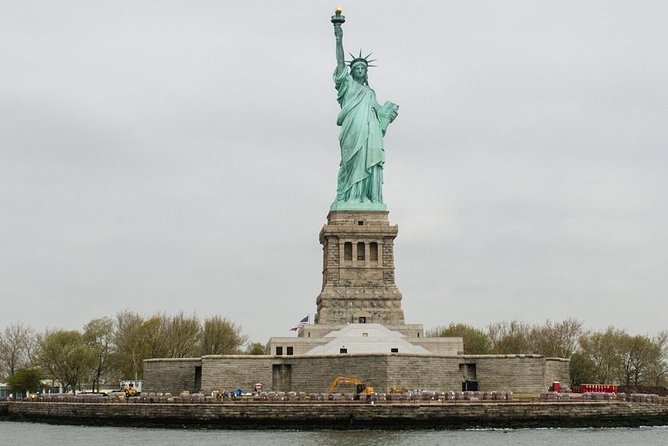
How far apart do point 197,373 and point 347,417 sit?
1457cm

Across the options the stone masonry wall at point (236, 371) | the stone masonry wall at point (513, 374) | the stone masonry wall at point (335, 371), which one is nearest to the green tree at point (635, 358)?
the stone masonry wall at point (513, 374)

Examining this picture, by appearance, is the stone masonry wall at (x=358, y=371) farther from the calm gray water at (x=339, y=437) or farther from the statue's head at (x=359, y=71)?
the statue's head at (x=359, y=71)

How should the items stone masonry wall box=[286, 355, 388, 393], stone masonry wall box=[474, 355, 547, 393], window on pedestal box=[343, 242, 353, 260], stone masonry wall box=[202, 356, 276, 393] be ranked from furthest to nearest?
window on pedestal box=[343, 242, 353, 260] → stone masonry wall box=[474, 355, 547, 393] → stone masonry wall box=[202, 356, 276, 393] → stone masonry wall box=[286, 355, 388, 393]

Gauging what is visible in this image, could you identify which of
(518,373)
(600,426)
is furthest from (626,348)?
(600,426)

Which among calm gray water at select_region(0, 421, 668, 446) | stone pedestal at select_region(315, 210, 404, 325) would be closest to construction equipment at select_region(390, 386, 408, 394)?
calm gray water at select_region(0, 421, 668, 446)

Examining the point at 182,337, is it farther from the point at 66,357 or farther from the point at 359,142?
the point at 359,142

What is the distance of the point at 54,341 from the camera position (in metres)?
78.1

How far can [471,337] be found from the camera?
272 feet

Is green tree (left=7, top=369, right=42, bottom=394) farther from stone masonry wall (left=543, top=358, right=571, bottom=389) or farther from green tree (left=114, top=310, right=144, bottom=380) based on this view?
stone masonry wall (left=543, top=358, right=571, bottom=389)

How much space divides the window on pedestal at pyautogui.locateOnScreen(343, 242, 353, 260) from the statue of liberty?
2582 mm

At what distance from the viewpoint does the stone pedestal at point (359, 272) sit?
6650 cm

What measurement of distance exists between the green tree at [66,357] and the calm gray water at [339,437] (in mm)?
28209

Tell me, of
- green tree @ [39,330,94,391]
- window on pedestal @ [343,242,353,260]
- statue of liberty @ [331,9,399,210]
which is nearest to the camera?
window on pedestal @ [343,242,353,260]

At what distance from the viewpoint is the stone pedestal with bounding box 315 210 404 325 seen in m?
66.5
